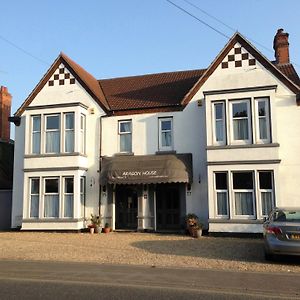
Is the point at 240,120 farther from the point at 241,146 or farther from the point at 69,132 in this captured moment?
Result: the point at 69,132

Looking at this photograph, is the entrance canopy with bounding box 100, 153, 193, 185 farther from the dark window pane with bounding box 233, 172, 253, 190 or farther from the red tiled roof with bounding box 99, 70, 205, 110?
the red tiled roof with bounding box 99, 70, 205, 110

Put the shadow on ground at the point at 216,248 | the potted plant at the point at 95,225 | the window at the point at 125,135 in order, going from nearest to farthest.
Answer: the shadow on ground at the point at 216,248
the potted plant at the point at 95,225
the window at the point at 125,135

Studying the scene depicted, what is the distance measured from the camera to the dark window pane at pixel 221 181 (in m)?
19.2

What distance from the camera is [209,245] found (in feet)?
50.9

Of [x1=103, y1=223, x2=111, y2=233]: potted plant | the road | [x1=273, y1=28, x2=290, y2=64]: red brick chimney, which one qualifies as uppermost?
[x1=273, y1=28, x2=290, y2=64]: red brick chimney

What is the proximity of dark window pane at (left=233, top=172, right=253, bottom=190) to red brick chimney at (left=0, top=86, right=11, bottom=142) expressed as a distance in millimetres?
16649

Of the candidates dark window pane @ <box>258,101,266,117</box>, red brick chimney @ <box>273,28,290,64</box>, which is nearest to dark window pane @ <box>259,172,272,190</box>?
dark window pane @ <box>258,101,266,117</box>

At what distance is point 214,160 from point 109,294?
1219 cm

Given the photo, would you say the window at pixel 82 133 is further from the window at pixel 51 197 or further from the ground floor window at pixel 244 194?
the ground floor window at pixel 244 194

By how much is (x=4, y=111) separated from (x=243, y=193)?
57.0 feet

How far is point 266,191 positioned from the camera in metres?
18.5

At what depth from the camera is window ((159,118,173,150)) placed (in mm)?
21197

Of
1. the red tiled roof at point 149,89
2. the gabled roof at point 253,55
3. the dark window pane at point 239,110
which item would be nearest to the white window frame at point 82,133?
the red tiled roof at point 149,89

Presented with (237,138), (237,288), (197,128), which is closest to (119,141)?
(197,128)
